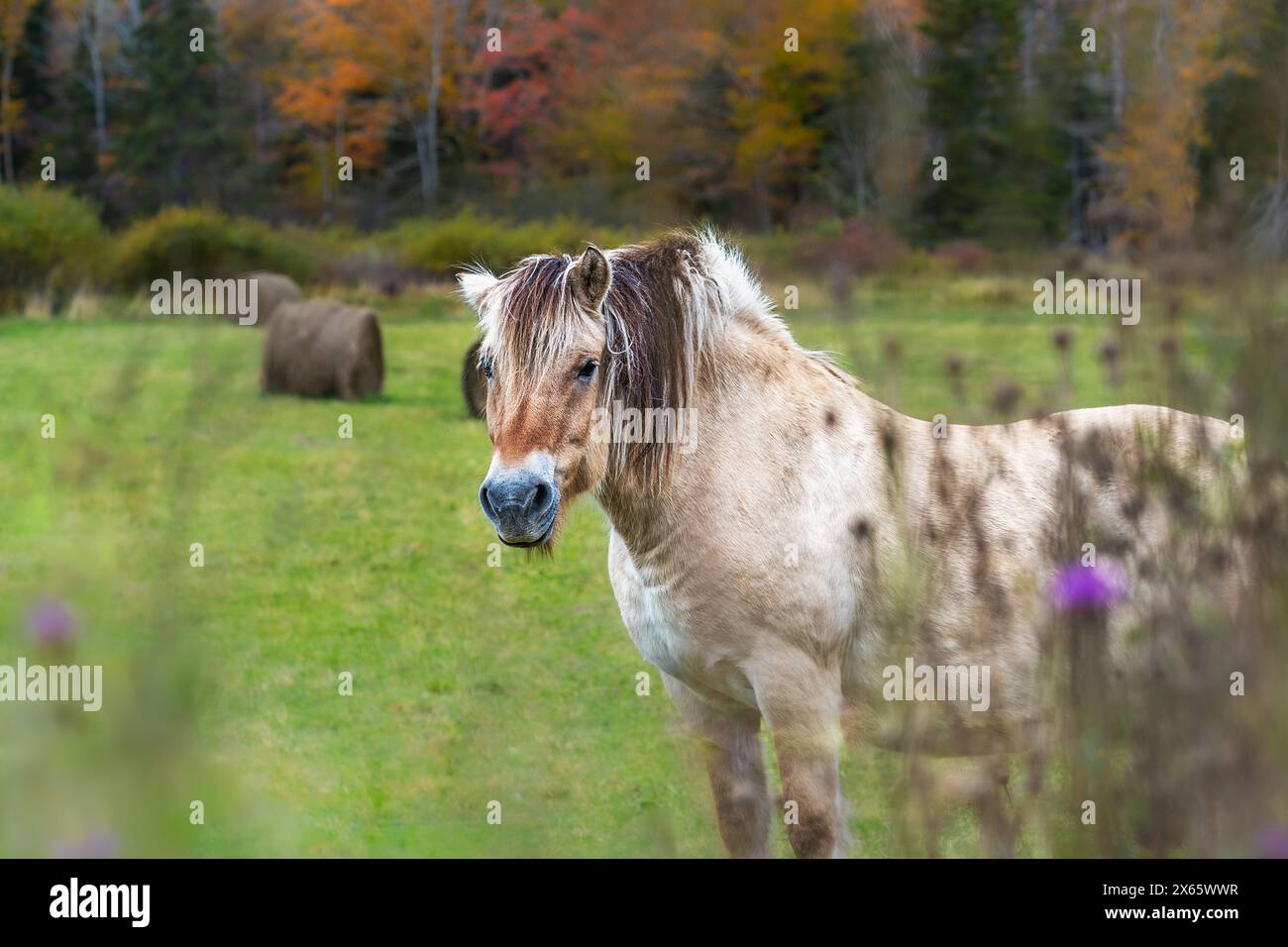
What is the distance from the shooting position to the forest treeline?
18.1 metres

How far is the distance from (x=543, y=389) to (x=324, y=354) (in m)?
10.8

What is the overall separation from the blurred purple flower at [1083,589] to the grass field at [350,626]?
426 mm

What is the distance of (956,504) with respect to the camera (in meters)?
3.58

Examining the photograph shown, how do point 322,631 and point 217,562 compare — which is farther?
point 217,562

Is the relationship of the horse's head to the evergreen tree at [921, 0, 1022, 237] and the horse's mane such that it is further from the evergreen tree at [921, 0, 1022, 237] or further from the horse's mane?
the evergreen tree at [921, 0, 1022, 237]

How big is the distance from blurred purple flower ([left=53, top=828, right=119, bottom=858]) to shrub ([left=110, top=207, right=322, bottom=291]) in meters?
20.3

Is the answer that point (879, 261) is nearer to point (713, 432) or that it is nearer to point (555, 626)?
point (713, 432)

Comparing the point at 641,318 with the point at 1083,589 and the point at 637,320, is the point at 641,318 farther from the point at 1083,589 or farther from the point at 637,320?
the point at 1083,589

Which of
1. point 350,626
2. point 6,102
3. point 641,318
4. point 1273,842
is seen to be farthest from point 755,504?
point 6,102

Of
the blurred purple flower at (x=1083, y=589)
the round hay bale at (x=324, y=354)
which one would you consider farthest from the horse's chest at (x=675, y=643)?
the round hay bale at (x=324, y=354)

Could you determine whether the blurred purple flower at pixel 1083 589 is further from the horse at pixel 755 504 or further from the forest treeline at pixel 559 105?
the forest treeline at pixel 559 105

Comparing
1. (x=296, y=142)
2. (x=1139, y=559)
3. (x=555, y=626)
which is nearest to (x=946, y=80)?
(x=296, y=142)
